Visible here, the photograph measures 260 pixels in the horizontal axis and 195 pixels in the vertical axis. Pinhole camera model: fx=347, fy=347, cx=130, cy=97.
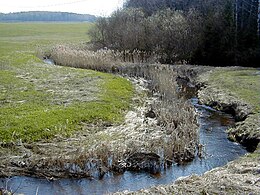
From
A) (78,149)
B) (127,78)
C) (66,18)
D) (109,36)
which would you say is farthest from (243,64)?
(66,18)

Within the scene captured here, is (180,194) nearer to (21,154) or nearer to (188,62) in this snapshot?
(21,154)

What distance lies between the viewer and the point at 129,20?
105 ft

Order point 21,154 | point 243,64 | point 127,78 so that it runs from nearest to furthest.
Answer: point 21,154
point 127,78
point 243,64

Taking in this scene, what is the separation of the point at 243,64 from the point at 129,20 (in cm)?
1142

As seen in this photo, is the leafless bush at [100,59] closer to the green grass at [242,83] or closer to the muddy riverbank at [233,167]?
the green grass at [242,83]

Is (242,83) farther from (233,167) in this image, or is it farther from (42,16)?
(42,16)

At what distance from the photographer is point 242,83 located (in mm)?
17203

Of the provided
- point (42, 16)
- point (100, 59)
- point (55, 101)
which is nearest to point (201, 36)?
point (100, 59)

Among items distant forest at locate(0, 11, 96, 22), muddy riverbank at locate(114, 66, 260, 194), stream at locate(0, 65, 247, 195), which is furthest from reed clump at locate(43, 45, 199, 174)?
distant forest at locate(0, 11, 96, 22)

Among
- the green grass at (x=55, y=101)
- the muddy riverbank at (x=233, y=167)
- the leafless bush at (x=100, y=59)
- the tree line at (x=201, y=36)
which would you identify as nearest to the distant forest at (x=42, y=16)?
the tree line at (x=201, y=36)

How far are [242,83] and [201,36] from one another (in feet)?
36.7

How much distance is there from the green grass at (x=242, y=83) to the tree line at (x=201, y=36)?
5823 millimetres

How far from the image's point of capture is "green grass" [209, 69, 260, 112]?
47.0 ft

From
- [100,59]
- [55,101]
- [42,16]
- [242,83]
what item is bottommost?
[55,101]
